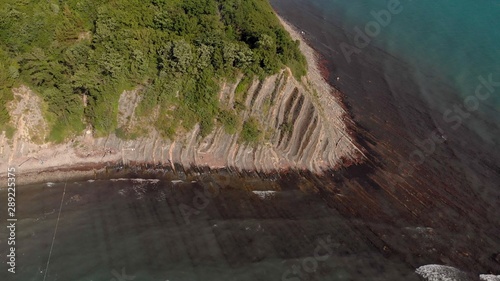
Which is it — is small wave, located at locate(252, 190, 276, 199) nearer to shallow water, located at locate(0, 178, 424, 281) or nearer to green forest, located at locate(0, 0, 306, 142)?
shallow water, located at locate(0, 178, 424, 281)

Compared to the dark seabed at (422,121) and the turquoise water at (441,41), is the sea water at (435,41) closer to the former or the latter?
Result: the turquoise water at (441,41)

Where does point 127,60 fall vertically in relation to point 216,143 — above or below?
above

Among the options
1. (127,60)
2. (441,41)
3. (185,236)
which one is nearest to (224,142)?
(185,236)

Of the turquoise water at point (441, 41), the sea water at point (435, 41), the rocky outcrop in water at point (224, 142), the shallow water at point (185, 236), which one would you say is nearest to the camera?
the shallow water at point (185, 236)

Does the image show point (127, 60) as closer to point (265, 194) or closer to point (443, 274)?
point (265, 194)

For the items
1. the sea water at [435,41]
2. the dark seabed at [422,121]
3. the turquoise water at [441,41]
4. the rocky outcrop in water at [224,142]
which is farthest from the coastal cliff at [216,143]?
the turquoise water at [441,41]

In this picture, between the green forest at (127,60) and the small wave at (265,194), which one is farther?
the green forest at (127,60)
